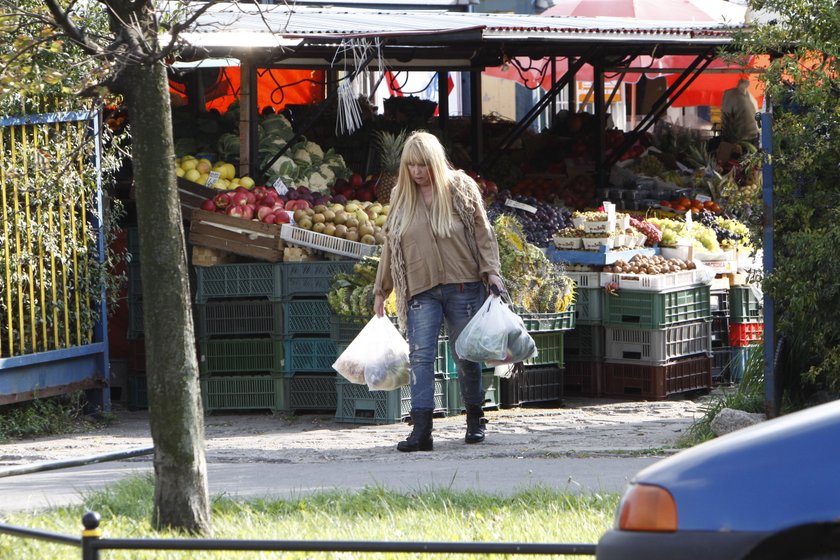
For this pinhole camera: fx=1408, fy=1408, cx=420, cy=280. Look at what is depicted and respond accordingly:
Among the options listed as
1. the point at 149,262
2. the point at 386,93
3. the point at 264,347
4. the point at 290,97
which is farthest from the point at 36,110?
the point at 386,93

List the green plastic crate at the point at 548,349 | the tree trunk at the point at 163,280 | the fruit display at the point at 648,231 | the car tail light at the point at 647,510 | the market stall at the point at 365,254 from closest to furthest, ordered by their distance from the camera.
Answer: the car tail light at the point at 647,510 → the tree trunk at the point at 163,280 → the market stall at the point at 365,254 → the green plastic crate at the point at 548,349 → the fruit display at the point at 648,231

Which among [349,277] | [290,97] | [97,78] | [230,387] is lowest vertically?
[230,387]

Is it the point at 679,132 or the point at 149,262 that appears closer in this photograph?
the point at 149,262

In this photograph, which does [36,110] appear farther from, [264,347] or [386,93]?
[386,93]

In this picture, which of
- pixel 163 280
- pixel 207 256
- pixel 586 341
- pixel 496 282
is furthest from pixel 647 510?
pixel 586 341

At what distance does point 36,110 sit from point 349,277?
259 centimetres

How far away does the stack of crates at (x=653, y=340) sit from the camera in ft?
37.3

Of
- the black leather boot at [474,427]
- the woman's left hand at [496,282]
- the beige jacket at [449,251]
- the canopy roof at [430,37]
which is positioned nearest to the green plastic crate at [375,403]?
the black leather boot at [474,427]

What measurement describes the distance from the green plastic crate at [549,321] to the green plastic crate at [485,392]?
A: 48 centimetres

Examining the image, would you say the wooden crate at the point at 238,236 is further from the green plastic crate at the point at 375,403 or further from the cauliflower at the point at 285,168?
the cauliflower at the point at 285,168

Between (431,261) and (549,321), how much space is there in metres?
2.63

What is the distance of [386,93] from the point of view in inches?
888

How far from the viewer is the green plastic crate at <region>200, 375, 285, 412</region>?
10.9 metres

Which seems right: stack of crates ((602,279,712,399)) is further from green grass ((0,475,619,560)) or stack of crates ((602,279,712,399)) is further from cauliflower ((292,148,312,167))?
green grass ((0,475,619,560))
